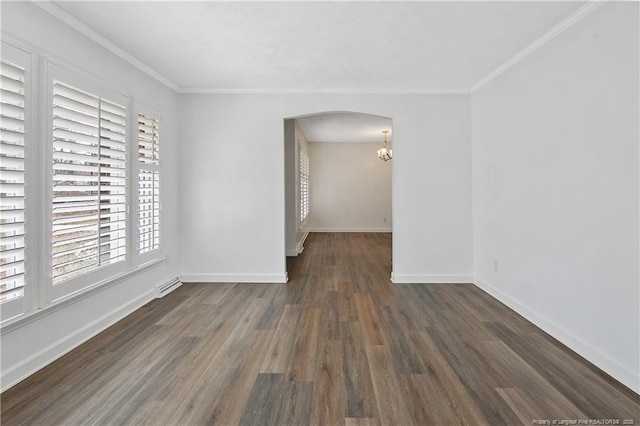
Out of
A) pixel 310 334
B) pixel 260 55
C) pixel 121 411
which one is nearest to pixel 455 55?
pixel 260 55

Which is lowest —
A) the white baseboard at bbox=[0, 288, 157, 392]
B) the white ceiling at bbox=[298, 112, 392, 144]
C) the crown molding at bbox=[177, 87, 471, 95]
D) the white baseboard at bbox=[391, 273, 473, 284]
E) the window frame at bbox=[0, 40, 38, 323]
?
the white baseboard at bbox=[0, 288, 157, 392]

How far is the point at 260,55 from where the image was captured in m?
3.04

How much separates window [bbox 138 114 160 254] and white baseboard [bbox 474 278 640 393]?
3876mm

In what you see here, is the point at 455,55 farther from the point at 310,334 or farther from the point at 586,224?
the point at 310,334

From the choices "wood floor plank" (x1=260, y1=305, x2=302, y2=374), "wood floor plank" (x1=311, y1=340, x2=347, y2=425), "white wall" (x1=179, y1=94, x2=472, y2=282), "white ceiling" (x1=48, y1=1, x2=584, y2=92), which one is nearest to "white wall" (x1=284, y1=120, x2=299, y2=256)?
"white wall" (x1=179, y1=94, x2=472, y2=282)

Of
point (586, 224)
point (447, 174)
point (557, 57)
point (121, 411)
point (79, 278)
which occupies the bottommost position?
point (121, 411)

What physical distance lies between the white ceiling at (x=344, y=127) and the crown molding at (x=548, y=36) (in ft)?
7.02

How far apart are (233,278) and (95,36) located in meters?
2.91

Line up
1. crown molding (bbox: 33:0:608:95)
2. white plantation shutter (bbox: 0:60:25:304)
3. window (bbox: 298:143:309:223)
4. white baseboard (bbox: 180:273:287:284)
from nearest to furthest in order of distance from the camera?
white plantation shutter (bbox: 0:60:25:304), crown molding (bbox: 33:0:608:95), white baseboard (bbox: 180:273:287:284), window (bbox: 298:143:309:223)

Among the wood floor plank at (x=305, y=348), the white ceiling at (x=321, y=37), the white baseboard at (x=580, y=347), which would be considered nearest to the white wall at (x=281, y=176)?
the white ceiling at (x=321, y=37)

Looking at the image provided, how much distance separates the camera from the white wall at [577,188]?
1974mm

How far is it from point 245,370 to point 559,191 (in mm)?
2775

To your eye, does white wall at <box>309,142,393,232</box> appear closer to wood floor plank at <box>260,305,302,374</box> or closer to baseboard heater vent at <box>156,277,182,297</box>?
baseboard heater vent at <box>156,277,182,297</box>

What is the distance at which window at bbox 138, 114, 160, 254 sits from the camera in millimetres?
3271
